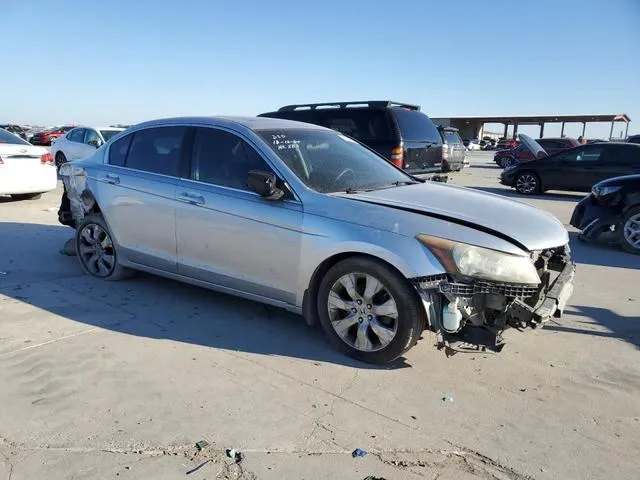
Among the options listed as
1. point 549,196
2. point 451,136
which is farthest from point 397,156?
point 451,136

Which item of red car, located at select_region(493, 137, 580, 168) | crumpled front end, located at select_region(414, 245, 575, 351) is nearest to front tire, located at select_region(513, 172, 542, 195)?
red car, located at select_region(493, 137, 580, 168)

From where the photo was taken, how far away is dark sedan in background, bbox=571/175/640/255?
7859mm

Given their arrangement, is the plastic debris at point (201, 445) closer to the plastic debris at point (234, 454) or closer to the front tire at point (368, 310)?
the plastic debris at point (234, 454)

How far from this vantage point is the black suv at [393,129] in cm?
948

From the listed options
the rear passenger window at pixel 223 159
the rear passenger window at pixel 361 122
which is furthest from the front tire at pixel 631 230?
the rear passenger window at pixel 223 159

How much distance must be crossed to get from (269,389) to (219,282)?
135 centimetres

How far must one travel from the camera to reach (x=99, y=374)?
3643mm

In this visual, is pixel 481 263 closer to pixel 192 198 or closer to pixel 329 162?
pixel 329 162

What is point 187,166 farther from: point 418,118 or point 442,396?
point 418,118

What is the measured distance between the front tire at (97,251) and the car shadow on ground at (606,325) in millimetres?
4146

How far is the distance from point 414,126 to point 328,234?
21.8ft

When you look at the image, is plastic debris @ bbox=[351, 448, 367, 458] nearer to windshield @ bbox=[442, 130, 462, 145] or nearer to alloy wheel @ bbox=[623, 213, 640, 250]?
alloy wheel @ bbox=[623, 213, 640, 250]

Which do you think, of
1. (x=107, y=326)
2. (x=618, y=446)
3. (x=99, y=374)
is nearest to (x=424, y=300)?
(x=618, y=446)

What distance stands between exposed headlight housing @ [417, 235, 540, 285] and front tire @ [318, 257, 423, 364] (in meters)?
0.33
